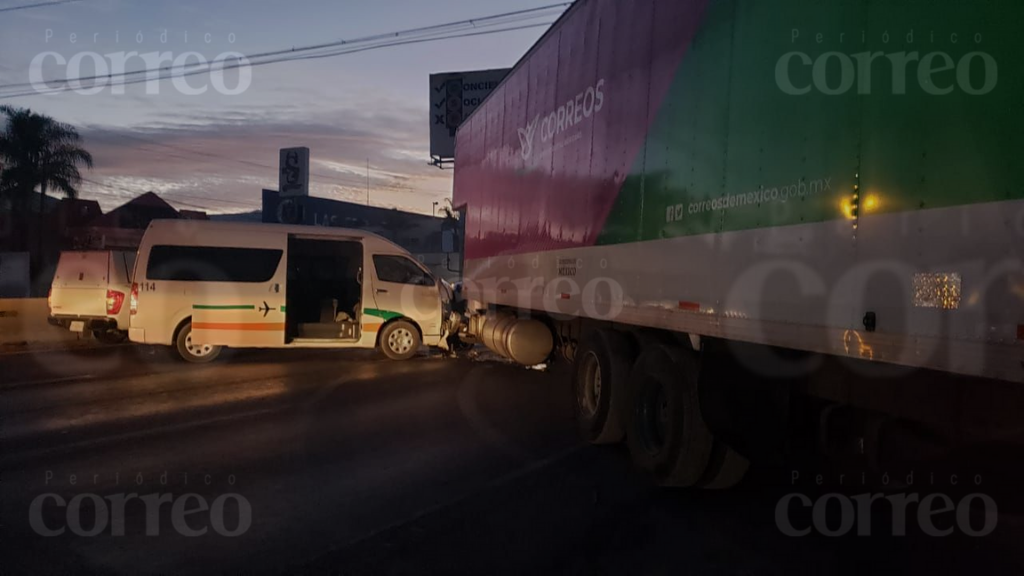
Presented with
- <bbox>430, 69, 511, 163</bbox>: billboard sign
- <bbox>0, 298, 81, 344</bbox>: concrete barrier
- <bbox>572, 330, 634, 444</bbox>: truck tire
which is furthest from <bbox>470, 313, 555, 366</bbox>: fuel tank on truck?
<bbox>430, 69, 511, 163</bbox>: billboard sign

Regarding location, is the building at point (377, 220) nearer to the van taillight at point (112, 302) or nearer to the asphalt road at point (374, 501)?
the van taillight at point (112, 302)

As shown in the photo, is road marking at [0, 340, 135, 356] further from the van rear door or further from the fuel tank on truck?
the fuel tank on truck

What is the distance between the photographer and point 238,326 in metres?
14.3

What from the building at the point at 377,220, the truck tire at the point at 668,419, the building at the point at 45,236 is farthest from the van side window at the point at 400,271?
the building at the point at 377,220

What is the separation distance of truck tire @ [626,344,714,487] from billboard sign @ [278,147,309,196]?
45.7m

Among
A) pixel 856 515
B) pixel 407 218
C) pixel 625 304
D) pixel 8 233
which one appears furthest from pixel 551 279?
pixel 407 218

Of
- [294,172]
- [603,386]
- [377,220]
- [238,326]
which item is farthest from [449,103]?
[603,386]

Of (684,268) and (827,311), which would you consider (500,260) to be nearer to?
(684,268)

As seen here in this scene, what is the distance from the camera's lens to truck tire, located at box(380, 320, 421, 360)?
15180 mm

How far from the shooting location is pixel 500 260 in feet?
41.4

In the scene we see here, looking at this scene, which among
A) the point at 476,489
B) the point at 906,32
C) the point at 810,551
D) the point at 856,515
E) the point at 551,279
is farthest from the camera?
the point at 551,279

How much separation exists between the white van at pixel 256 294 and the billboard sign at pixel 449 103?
2471 centimetres

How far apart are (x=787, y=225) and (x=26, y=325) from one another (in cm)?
1752

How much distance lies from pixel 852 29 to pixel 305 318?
12.9 m
